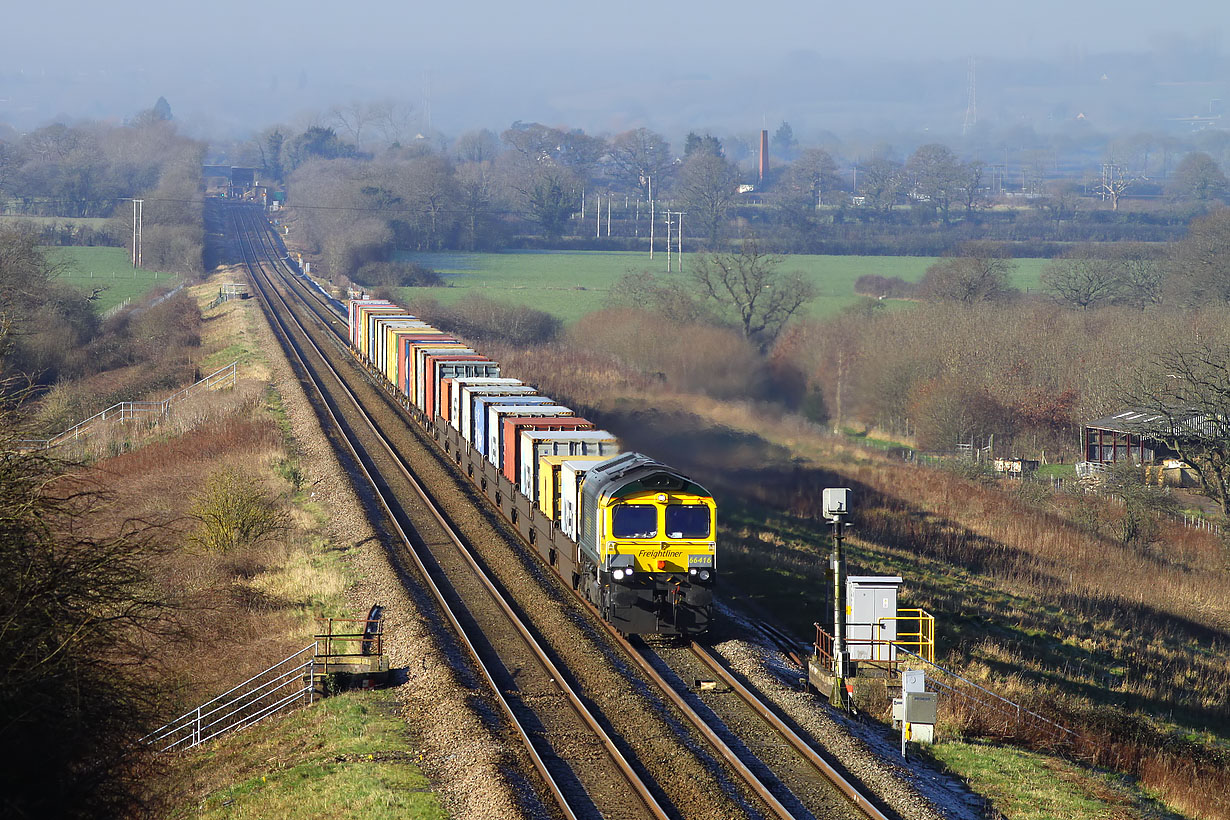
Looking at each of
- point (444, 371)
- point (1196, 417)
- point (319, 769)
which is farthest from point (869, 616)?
point (1196, 417)

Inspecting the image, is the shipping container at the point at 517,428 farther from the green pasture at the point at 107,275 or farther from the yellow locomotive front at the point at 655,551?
the green pasture at the point at 107,275

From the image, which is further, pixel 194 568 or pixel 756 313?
pixel 756 313

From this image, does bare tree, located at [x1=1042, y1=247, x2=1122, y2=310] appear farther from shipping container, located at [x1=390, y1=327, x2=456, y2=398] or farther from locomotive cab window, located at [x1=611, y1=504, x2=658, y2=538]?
locomotive cab window, located at [x1=611, y1=504, x2=658, y2=538]

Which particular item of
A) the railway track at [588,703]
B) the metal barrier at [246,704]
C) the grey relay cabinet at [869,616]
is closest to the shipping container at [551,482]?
the railway track at [588,703]

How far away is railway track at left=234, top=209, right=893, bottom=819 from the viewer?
688 inches

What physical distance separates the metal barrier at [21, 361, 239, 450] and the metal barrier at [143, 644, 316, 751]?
1235 inches

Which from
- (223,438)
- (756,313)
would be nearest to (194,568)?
(223,438)

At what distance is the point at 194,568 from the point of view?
32.6m

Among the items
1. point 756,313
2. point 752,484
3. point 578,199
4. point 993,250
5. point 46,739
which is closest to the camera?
point 46,739

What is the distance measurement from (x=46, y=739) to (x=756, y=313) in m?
75.8

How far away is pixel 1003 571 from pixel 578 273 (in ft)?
278

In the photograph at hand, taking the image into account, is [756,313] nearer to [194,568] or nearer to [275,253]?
[194,568]

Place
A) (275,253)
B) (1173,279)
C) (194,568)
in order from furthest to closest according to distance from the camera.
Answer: (275,253), (1173,279), (194,568)

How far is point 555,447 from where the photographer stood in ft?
101
